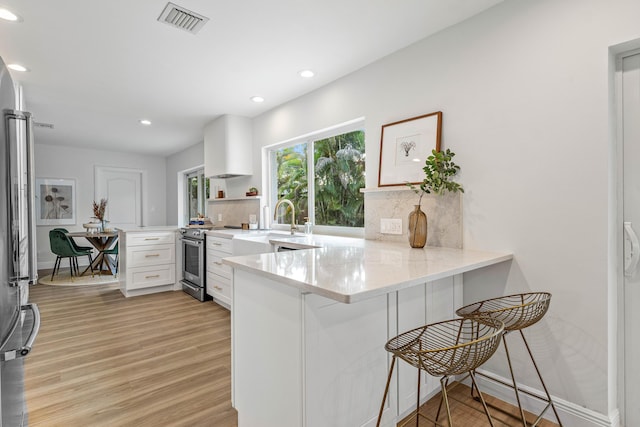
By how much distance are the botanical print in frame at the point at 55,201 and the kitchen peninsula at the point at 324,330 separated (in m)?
6.68

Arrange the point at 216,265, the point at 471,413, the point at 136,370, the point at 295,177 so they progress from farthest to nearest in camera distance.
Result: the point at 295,177 → the point at 216,265 → the point at 136,370 → the point at 471,413

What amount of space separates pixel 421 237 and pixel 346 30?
1.53m

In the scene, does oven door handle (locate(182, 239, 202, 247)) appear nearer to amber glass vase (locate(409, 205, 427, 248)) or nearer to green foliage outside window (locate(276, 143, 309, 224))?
green foliage outside window (locate(276, 143, 309, 224))

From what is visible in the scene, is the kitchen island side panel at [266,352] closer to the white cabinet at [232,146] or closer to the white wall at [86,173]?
the white cabinet at [232,146]

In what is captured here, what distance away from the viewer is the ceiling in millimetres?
2020

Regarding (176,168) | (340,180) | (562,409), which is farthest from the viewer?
(176,168)

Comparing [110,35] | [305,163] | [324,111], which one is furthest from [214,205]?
[110,35]

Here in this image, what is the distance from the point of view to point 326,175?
3498 mm

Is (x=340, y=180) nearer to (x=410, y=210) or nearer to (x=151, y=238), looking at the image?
(x=410, y=210)

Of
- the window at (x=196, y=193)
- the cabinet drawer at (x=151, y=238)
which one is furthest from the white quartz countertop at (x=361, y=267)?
the window at (x=196, y=193)

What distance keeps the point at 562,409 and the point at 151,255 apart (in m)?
4.44

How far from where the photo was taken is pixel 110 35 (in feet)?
7.55

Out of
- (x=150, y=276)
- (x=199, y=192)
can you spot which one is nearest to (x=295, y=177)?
(x=150, y=276)

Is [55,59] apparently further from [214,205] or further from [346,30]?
[214,205]
